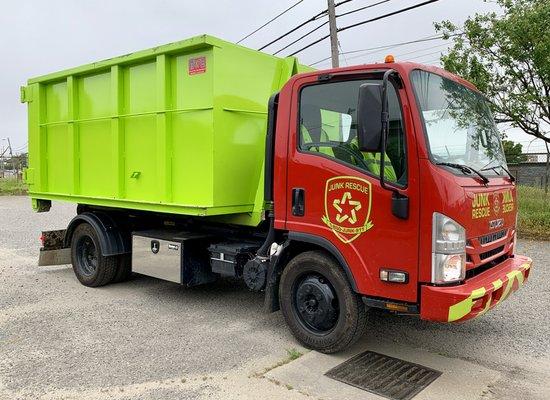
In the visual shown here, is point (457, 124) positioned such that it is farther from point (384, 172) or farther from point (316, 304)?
point (316, 304)

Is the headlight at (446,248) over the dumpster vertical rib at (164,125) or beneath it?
beneath

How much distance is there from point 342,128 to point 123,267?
13.3 ft

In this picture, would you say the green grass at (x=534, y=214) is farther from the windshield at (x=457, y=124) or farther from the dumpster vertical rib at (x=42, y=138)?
the dumpster vertical rib at (x=42, y=138)

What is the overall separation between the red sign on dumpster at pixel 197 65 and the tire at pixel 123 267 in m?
2.95

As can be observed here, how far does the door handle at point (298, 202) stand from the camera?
176 inches

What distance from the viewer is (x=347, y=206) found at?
4148 millimetres

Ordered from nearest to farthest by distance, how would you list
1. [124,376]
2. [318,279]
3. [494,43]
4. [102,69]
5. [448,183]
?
[448,183] < [124,376] < [318,279] < [102,69] < [494,43]

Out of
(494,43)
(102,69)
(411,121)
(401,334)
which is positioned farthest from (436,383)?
(494,43)

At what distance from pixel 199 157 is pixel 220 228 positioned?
1.05 m

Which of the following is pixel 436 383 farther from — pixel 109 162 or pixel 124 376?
pixel 109 162

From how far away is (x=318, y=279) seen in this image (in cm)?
442

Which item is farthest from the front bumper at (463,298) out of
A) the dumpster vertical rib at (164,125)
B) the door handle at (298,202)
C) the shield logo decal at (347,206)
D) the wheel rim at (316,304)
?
the dumpster vertical rib at (164,125)

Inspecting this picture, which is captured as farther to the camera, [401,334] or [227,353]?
[401,334]

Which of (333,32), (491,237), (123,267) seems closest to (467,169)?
(491,237)
